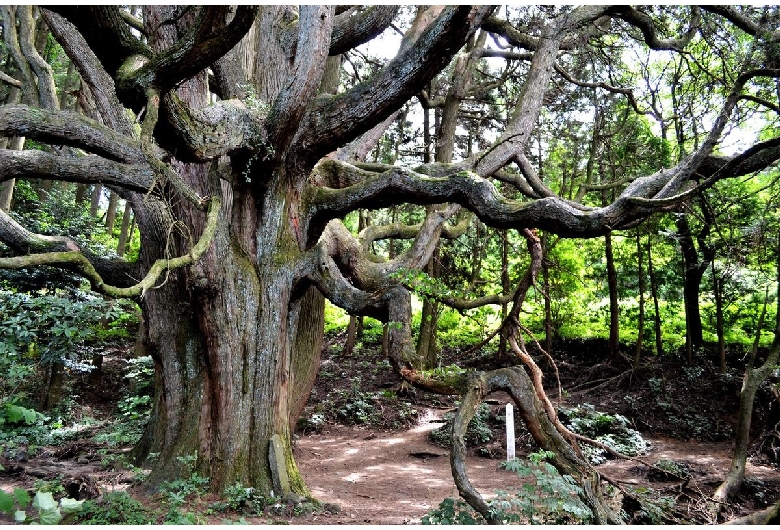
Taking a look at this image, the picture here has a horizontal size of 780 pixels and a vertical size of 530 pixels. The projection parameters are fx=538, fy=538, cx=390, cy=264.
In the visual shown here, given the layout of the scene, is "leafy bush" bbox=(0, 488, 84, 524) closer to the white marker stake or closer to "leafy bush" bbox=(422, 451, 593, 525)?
"leafy bush" bbox=(422, 451, 593, 525)

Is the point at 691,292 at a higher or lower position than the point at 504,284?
lower

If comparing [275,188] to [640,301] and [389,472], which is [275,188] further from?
[640,301]

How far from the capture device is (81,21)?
146 inches

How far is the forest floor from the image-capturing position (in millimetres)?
5770

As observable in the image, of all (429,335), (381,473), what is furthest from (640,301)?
(381,473)

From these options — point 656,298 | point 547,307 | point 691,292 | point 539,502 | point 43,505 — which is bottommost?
point 539,502

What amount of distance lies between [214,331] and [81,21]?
300 centimetres

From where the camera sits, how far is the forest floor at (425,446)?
5770mm

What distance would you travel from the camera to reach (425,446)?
9.27 metres

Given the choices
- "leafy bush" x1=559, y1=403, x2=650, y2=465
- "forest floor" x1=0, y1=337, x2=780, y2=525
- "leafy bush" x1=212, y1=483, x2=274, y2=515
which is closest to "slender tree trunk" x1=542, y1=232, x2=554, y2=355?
"forest floor" x1=0, y1=337, x2=780, y2=525

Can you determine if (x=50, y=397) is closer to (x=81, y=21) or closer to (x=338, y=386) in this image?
(x=338, y=386)

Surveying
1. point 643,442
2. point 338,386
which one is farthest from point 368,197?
point 338,386

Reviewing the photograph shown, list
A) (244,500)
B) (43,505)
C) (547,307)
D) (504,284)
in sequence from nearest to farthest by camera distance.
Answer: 1. (43,505)
2. (244,500)
3. (504,284)
4. (547,307)

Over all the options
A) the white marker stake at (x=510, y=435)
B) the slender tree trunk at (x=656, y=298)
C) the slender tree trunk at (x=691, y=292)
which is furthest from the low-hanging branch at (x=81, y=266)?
the slender tree trunk at (x=656, y=298)
